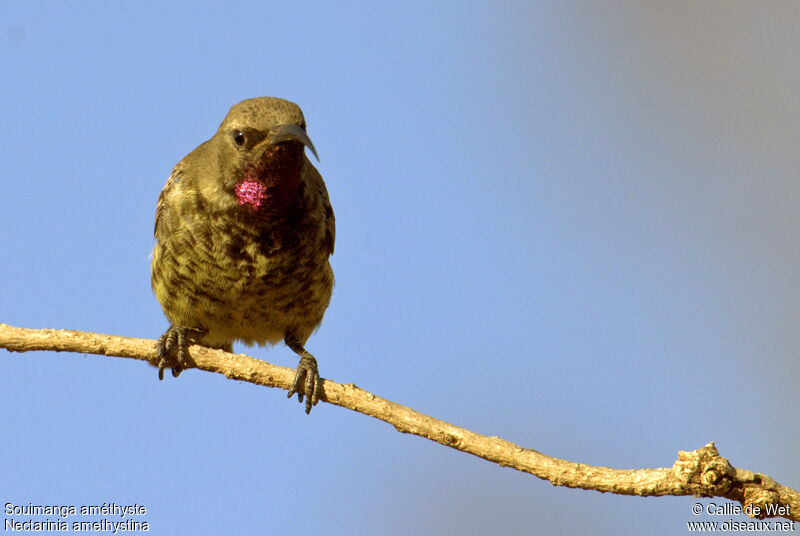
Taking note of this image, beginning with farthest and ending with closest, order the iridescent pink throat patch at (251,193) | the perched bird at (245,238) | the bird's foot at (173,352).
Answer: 1. the iridescent pink throat patch at (251,193)
2. the perched bird at (245,238)
3. the bird's foot at (173,352)

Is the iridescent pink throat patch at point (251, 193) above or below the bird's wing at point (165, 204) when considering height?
below

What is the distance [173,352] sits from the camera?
19.7 feet

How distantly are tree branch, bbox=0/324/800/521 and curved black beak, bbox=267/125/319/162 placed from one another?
1325mm

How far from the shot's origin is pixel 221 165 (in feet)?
20.8

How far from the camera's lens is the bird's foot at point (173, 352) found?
594 cm

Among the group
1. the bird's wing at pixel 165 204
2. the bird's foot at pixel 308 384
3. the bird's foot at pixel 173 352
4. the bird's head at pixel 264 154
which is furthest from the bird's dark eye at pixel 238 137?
the bird's foot at pixel 308 384

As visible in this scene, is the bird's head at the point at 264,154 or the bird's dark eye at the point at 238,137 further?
the bird's dark eye at the point at 238,137

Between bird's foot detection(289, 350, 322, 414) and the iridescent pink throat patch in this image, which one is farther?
the iridescent pink throat patch

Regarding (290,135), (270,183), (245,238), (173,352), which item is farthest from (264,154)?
(173,352)

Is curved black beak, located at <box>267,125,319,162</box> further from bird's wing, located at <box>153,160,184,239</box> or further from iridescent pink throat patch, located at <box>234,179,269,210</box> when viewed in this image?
bird's wing, located at <box>153,160,184,239</box>

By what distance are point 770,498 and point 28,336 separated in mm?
3641

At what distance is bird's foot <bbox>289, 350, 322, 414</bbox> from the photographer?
5.77m

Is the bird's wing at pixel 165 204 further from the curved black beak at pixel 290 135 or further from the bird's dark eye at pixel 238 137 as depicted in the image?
the curved black beak at pixel 290 135

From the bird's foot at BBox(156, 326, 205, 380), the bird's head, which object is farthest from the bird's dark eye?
the bird's foot at BBox(156, 326, 205, 380)
